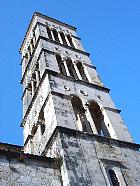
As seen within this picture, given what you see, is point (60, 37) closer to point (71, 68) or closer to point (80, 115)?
point (71, 68)

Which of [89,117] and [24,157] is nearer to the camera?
Answer: [24,157]

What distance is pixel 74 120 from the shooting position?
17328 mm

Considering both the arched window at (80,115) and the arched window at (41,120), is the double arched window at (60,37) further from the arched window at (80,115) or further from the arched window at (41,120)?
the arched window at (41,120)

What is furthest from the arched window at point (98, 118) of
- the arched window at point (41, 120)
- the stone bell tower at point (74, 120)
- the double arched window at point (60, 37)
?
the double arched window at point (60, 37)

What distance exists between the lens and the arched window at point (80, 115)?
1851 centimetres

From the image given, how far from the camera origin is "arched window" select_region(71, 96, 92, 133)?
60.7 feet

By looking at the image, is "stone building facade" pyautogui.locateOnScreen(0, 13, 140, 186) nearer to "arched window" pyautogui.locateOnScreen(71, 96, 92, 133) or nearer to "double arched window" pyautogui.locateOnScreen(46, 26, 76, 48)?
"arched window" pyautogui.locateOnScreen(71, 96, 92, 133)

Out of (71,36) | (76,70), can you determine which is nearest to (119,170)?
(76,70)

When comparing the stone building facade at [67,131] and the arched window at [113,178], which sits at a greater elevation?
the stone building facade at [67,131]

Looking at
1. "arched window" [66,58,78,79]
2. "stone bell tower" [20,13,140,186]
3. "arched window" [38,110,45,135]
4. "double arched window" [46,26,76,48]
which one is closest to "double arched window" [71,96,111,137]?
"stone bell tower" [20,13,140,186]

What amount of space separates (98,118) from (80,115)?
3.89ft

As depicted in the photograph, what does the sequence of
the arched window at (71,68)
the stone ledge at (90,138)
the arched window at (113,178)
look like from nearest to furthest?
the arched window at (113,178)
the stone ledge at (90,138)
the arched window at (71,68)

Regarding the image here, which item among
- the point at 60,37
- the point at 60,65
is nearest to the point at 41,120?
the point at 60,65

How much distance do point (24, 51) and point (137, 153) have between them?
57.1ft
